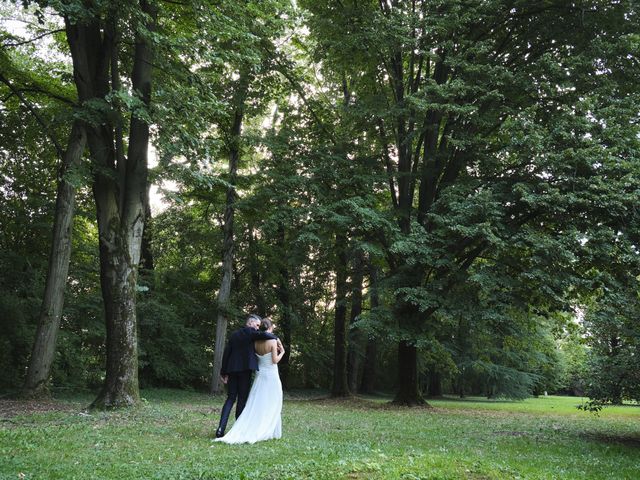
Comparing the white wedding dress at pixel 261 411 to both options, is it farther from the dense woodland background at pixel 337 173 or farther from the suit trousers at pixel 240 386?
the dense woodland background at pixel 337 173

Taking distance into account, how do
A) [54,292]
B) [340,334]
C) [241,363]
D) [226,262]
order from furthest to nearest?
[226,262]
[340,334]
[54,292]
[241,363]

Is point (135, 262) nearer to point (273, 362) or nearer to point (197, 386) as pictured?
point (273, 362)

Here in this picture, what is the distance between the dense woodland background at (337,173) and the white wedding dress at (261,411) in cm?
476

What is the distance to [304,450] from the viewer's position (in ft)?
24.0

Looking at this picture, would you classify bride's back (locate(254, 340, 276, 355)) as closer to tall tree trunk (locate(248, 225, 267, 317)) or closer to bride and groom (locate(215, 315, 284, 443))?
bride and groom (locate(215, 315, 284, 443))

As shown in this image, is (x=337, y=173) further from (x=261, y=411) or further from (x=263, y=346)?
(x=261, y=411)

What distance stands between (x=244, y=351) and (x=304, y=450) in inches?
76.1

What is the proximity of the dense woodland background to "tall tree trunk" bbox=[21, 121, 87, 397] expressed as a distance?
79mm

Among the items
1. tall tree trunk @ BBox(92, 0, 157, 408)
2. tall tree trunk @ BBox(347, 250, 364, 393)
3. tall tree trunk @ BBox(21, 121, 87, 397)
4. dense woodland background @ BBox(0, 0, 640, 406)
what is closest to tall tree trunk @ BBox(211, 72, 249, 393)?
dense woodland background @ BBox(0, 0, 640, 406)

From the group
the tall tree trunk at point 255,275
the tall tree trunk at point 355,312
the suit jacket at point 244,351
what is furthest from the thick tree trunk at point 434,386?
the suit jacket at point 244,351

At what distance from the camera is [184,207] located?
24.3m

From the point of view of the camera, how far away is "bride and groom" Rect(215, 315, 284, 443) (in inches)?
328

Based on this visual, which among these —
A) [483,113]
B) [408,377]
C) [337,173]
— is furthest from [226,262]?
[483,113]

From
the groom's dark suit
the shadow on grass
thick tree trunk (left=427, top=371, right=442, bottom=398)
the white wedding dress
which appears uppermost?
the groom's dark suit
